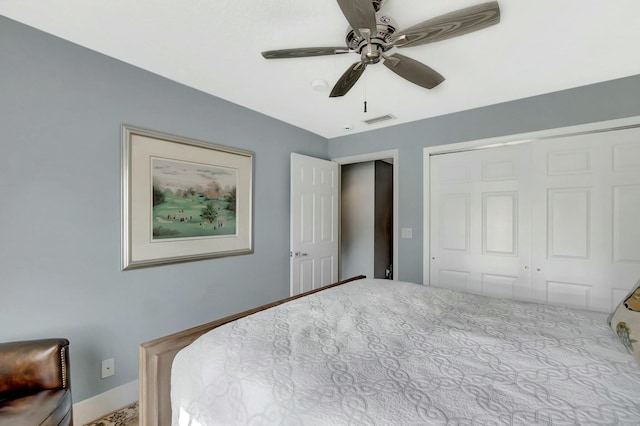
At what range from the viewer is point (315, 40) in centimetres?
171

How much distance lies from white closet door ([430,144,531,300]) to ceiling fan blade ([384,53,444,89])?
141 cm

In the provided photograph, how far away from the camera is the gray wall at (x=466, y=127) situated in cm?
224

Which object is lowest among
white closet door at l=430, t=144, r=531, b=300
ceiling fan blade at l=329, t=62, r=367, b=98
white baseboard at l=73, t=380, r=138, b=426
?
white baseboard at l=73, t=380, r=138, b=426

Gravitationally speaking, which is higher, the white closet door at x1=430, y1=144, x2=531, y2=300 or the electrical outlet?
the white closet door at x1=430, y1=144, x2=531, y2=300

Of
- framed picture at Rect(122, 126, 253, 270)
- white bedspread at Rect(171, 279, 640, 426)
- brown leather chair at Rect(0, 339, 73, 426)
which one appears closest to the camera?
white bedspread at Rect(171, 279, 640, 426)

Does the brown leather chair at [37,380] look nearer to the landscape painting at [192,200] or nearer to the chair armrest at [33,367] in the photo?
the chair armrest at [33,367]

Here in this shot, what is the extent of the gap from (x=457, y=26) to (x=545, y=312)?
1.54 meters

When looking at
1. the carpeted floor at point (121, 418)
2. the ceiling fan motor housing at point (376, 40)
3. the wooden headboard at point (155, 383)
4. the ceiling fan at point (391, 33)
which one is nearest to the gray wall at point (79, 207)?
the carpeted floor at point (121, 418)

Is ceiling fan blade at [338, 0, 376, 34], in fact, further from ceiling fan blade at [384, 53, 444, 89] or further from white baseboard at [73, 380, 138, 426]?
white baseboard at [73, 380, 138, 426]

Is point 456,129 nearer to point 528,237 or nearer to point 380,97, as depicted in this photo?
point 380,97

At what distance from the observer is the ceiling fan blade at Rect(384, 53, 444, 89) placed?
156cm

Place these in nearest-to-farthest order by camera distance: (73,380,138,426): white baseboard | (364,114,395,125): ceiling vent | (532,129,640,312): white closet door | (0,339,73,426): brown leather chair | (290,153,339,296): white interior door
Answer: (0,339,73,426): brown leather chair < (73,380,138,426): white baseboard < (532,129,640,312): white closet door < (364,114,395,125): ceiling vent < (290,153,339,296): white interior door

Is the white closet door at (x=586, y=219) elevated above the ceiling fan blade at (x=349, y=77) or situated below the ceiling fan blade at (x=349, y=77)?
below

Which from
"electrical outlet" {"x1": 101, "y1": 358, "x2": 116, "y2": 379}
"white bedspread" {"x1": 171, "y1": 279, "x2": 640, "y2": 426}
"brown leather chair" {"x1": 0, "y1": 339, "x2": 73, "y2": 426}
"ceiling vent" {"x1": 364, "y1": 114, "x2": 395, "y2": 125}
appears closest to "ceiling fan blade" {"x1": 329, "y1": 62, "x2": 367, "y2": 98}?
"ceiling vent" {"x1": 364, "y1": 114, "x2": 395, "y2": 125}
